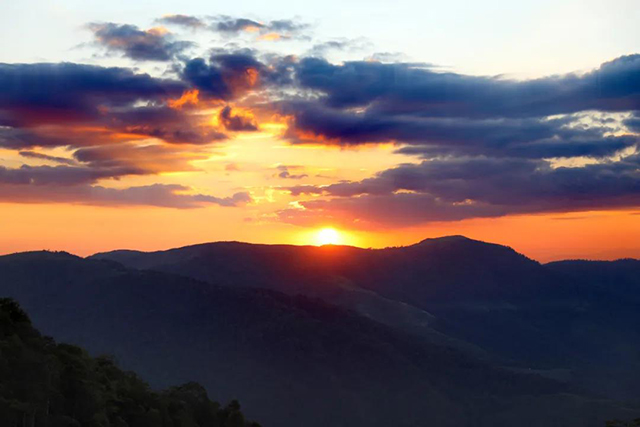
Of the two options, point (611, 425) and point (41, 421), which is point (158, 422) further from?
point (611, 425)

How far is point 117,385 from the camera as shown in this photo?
381 ft

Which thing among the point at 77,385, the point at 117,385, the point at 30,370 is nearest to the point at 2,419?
the point at 30,370

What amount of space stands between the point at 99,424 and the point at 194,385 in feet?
144

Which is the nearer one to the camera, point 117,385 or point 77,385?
point 77,385

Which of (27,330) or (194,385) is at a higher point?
(27,330)

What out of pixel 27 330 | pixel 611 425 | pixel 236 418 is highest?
A: pixel 27 330

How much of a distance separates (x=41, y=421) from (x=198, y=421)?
38943mm

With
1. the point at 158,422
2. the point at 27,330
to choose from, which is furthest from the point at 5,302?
the point at 158,422

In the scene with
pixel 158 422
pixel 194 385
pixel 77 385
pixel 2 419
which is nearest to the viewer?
pixel 2 419

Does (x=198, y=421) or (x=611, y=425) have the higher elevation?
(x=611, y=425)

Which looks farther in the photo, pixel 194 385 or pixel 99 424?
pixel 194 385

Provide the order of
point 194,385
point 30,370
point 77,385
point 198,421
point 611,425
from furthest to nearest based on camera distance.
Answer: point 194,385, point 198,421, point 77,385, point 30,370, point 611,425

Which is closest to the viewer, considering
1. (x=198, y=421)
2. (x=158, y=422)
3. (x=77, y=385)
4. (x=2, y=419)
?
(x=2, y=419)

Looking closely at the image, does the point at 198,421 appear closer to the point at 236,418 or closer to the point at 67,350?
the point at 236,418
